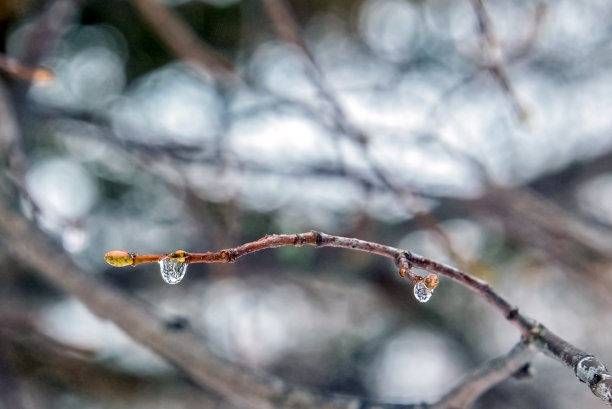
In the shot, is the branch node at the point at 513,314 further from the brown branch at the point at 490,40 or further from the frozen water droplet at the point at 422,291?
the brown branch at the point at 490,40

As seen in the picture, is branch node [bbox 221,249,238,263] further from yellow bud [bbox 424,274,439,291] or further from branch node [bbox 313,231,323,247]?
yellow bud [bbox 424,274,439,291]

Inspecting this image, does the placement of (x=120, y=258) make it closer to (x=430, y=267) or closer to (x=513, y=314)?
(x=430, y=267)

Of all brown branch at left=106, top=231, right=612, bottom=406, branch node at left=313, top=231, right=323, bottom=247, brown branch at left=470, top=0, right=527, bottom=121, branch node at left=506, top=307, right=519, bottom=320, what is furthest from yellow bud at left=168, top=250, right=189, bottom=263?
brown branch at left=470, top=0, right=527, bottom=121

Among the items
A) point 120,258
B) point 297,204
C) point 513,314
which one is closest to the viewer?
point 120,258

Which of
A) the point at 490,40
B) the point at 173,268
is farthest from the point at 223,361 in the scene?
the point at 490,40

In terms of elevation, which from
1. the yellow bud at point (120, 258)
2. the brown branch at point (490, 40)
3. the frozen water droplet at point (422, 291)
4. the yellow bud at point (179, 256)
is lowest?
the yellow bud at point (120, 258)

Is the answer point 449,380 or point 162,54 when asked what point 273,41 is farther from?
point 449,380

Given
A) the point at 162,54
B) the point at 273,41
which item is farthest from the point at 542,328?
the point at 162,54

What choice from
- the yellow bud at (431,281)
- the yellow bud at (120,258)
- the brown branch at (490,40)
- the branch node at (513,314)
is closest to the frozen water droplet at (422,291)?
the yellow bud at (431,281)
